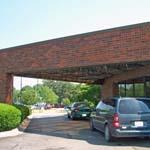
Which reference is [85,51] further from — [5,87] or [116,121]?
[5,87]

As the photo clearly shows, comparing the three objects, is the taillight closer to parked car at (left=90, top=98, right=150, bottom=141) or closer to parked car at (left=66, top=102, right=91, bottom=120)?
parked car at (left=90, top=98, right=150, bottom=141)

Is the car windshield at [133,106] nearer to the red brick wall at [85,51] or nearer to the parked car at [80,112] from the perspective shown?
the red brick wall at [85,51]

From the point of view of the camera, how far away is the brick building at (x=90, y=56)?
1656 centimetres

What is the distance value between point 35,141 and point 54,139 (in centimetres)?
92

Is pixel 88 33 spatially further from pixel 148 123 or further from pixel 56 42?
pixel 148 123

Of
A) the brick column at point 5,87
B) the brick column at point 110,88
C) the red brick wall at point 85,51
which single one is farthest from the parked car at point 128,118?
the brick column at point 110,88

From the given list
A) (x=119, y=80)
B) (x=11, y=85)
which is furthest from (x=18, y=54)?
(x=119, y=80)

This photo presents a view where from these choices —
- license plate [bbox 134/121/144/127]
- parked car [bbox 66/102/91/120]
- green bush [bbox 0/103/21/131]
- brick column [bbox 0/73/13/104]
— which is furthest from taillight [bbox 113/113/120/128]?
parked car [bbox 66/102/91/120]

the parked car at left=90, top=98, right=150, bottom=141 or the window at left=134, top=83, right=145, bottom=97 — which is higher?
the window at left=134, top=83, right=145, bottom=97

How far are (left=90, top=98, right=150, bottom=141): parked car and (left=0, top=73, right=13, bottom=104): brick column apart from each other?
9.81 m

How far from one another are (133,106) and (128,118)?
63 centimetres

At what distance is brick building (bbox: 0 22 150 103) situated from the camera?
1656 cm

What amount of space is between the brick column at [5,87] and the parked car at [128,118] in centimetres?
981

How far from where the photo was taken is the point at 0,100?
77.2 ft
